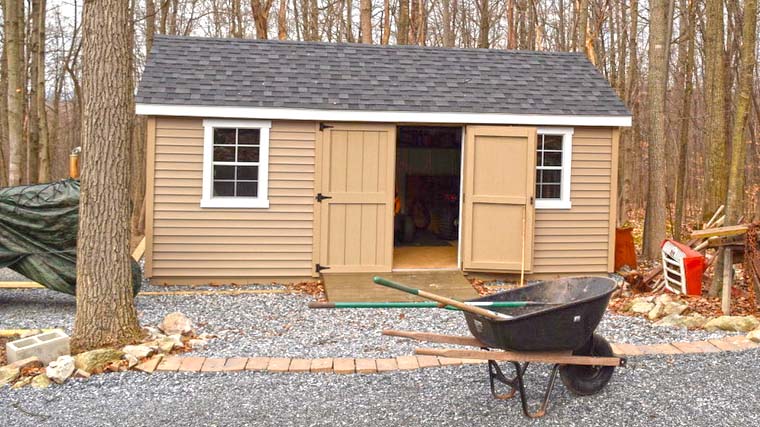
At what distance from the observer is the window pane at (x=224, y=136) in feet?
28.7

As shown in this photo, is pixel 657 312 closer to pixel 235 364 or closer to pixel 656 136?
pixel 235 364

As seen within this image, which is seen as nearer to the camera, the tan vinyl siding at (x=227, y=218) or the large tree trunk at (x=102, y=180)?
the large tree trunk at (x=102, y=180)

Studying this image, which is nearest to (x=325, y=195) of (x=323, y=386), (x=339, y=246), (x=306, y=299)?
(x=339, y=246)

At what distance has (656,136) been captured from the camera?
35.4ft

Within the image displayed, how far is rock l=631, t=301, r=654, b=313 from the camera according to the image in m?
6.87

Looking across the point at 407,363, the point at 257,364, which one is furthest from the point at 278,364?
the point at 407,363

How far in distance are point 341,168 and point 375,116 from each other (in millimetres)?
822

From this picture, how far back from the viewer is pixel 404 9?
56.5 feet

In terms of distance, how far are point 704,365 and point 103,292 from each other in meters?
4.56

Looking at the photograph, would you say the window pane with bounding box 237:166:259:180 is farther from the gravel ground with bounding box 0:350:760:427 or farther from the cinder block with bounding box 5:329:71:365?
the gravel ground with bounding box 0:350:760:427

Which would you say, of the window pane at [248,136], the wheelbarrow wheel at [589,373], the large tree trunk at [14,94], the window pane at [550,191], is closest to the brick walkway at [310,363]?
the wheelbarrow wheel at [589,373]

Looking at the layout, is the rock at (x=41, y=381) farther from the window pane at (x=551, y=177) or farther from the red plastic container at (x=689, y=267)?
the window pane at (x=551, y=177)

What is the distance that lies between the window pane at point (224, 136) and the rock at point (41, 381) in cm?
471

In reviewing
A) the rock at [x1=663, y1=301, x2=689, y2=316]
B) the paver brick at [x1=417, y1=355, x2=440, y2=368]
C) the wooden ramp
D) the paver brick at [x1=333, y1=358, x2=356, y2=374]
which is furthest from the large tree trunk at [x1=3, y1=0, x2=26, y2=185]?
the rock at [x1=663, y1=301, x2=689, y2=316]
